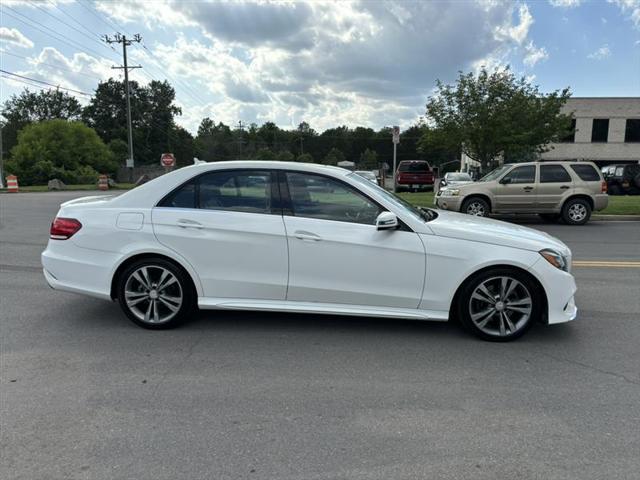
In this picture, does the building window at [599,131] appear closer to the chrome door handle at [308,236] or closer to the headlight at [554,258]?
the headlight at [554,258]

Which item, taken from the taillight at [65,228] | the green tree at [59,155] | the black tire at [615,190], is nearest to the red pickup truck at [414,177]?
the black tire at [615,190]

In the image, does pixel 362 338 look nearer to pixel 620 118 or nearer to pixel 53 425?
pixel 53 425

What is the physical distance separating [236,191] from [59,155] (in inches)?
2141

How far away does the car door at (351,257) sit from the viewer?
4430 millimetres

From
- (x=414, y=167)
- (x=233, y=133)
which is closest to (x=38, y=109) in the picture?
(x=233, y=133)

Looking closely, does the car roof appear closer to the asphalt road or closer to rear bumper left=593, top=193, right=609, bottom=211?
the asphalt road

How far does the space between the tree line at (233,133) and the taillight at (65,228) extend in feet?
62.5

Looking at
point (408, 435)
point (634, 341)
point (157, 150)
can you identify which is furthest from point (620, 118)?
point (157, 150)

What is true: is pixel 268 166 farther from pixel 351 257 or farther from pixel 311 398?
pixel 311 398

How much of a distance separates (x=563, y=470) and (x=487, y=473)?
0.42 meters

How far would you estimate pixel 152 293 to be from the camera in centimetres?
474

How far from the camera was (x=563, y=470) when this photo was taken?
2.68 meters

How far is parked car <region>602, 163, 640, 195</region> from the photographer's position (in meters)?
23.8

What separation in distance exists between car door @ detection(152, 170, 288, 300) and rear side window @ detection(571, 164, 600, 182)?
11393 mm
